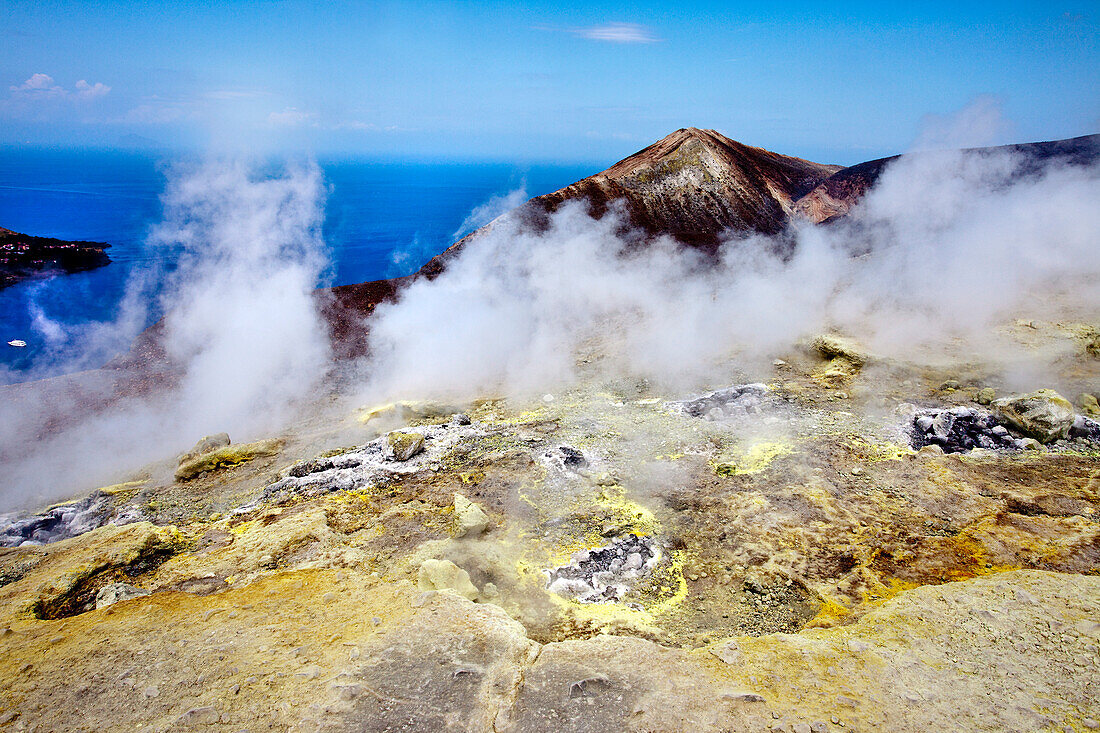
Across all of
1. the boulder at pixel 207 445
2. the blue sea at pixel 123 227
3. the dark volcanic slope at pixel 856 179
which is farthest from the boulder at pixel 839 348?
the blue sea at pixel 123 227

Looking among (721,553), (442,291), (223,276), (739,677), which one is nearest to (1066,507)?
(721,553)

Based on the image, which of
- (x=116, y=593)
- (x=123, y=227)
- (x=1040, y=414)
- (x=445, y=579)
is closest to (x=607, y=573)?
Answer: (x=445, y=579)

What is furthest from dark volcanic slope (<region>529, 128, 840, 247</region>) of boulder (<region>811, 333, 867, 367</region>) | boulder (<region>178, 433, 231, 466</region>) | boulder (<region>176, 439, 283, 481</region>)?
boulder (<region>178, 433, 231, 466</region>)

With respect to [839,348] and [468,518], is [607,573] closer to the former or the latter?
[468,518]

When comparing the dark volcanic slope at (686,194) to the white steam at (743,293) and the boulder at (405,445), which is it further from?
the boulder at (405,445)

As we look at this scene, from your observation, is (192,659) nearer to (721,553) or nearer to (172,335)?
(721,553)
